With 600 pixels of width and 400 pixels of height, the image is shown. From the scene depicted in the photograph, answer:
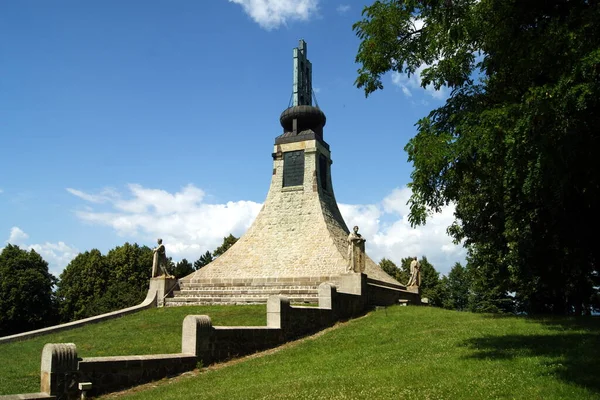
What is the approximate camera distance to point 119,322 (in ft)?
56.1

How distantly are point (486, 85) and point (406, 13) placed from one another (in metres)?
1.99

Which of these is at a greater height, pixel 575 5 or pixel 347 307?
pixel 575 5

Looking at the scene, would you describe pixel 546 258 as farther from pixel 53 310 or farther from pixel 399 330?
pixel 53 310

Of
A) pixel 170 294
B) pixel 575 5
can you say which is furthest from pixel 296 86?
pixel 575 5

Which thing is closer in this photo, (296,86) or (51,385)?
(51,385)

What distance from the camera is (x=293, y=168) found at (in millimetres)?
30516

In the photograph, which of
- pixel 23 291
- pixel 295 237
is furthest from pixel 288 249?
pixel 23 291

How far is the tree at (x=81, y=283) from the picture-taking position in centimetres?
4491

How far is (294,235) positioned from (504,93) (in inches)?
777

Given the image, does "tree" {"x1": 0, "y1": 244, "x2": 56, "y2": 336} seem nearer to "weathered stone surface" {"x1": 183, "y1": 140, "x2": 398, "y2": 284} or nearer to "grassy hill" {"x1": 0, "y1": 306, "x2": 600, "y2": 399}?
"weathered stone surface" {"x1": 183, "y1": 140, "x2": 398, "y2": 284}

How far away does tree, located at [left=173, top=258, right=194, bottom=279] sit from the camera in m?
48.8

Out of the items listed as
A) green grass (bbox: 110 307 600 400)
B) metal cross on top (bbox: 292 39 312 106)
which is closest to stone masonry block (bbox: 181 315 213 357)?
green grass (bbox: 110 307 600 400)

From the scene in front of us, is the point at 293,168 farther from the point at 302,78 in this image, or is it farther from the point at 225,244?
the point at 225,244

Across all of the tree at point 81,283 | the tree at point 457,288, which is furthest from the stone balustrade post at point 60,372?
the tree at point 457,288
